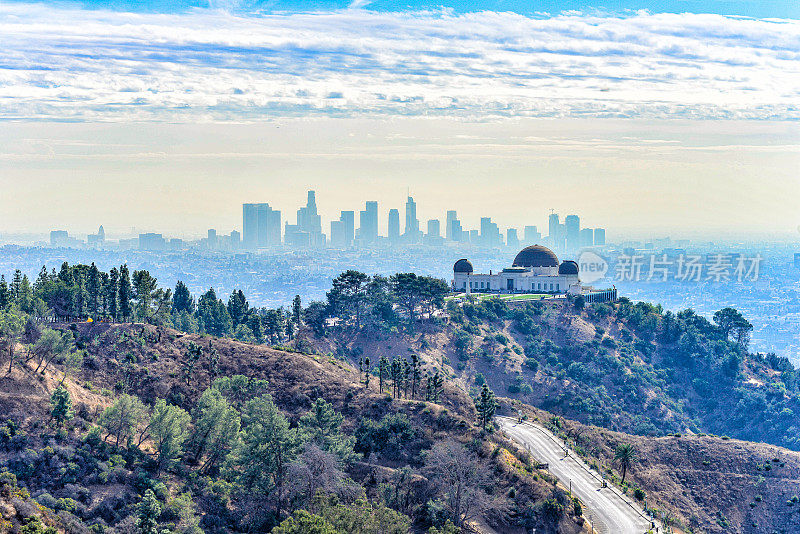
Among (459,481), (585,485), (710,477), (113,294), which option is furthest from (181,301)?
(710,477)

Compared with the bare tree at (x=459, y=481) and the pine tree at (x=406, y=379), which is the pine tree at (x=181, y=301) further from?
the bare tree at (x=459, y=481)

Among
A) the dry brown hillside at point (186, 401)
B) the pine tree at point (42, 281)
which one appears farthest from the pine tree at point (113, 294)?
the dry brown hillside at point (186, 401)

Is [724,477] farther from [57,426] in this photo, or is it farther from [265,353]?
[57,426]

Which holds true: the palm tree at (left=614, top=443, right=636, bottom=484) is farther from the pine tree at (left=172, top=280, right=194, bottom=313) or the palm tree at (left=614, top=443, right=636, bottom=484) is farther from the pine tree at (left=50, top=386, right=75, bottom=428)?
the pine tree at (left=172, top=280, right=194, bottom=313)

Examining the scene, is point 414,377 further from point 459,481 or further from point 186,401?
point 186,401

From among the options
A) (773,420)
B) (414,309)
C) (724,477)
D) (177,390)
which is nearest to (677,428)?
(773,420)

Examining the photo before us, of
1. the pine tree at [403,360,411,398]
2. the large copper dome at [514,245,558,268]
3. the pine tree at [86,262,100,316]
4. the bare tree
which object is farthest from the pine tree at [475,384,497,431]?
the large copper dome at [514,245,558,268]
